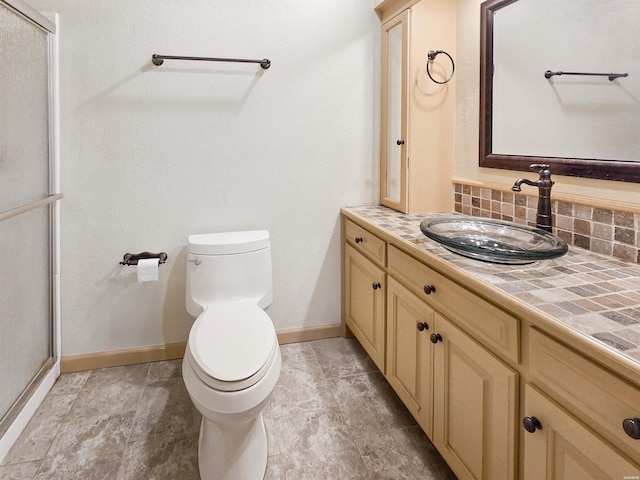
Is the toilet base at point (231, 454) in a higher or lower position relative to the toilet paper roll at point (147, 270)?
lower

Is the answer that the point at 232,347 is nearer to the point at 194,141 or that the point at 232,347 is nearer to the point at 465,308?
the point at 465,308

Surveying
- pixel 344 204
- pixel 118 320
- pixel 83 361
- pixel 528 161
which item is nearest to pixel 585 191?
pixel 528 161

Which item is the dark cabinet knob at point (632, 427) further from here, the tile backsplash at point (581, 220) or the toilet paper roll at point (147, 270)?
the toilet paper roll at point (147, 270)

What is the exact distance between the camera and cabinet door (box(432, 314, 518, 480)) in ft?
3.62

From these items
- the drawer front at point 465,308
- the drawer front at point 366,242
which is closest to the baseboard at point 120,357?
the drawer front at point 366,242

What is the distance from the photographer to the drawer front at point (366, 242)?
1.91 metres

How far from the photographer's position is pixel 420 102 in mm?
2131

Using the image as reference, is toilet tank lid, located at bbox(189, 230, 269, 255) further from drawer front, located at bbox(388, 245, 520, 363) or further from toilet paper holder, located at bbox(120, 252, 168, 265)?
drawer front, located at bbox(388, 245, 520, 363)

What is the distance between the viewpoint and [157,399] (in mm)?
1992

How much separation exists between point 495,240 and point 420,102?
88cm

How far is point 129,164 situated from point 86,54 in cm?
54

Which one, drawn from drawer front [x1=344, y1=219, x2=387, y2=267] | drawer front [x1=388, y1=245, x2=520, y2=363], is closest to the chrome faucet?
drawer front [x1=388, y1=245, x2=520, y2=363]

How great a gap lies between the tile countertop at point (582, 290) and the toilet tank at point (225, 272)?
2.83ft

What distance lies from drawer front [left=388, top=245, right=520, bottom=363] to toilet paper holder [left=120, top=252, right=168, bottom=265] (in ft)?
3.97
